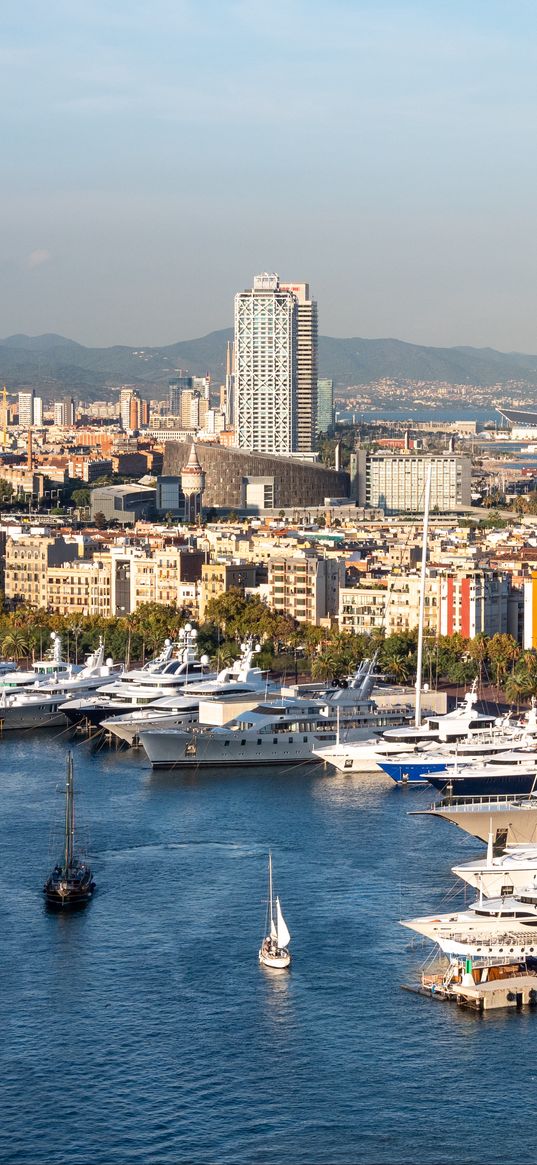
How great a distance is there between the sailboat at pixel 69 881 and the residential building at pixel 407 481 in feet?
147

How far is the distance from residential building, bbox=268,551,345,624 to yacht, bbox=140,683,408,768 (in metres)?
9.08

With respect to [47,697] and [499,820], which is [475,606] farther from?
[499,820]

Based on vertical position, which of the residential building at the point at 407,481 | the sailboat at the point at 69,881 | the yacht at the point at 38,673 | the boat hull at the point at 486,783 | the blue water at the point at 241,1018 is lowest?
the blue water at the point at 241,1018

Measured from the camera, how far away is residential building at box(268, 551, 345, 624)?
33.8 metres

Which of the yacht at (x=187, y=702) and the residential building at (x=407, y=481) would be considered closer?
the yacht at (x=187, y=702)

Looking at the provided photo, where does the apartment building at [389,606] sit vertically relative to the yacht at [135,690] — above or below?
above

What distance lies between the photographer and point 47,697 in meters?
27.0

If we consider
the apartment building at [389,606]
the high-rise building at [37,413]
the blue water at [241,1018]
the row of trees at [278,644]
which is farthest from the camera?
the high-rise building at [37,413]

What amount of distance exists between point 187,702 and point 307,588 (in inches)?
349

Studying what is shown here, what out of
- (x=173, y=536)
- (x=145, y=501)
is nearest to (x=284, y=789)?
(x=173, y=536)

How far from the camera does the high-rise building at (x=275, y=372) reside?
7375cm

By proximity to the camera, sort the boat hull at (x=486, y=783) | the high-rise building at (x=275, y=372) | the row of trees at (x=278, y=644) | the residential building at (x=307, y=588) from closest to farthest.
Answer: the boat hull at (x=486, y=783) < the row of trees at (x=278, y=644) < the residential building at (x=307, y=588) < the high-rise building at (x=275, y=372)

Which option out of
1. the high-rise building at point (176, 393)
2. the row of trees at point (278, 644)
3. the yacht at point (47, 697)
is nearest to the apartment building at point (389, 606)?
the row of trees at point (278, 644)

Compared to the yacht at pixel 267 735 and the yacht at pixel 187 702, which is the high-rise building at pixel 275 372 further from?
the yacht at pixel 267 735
